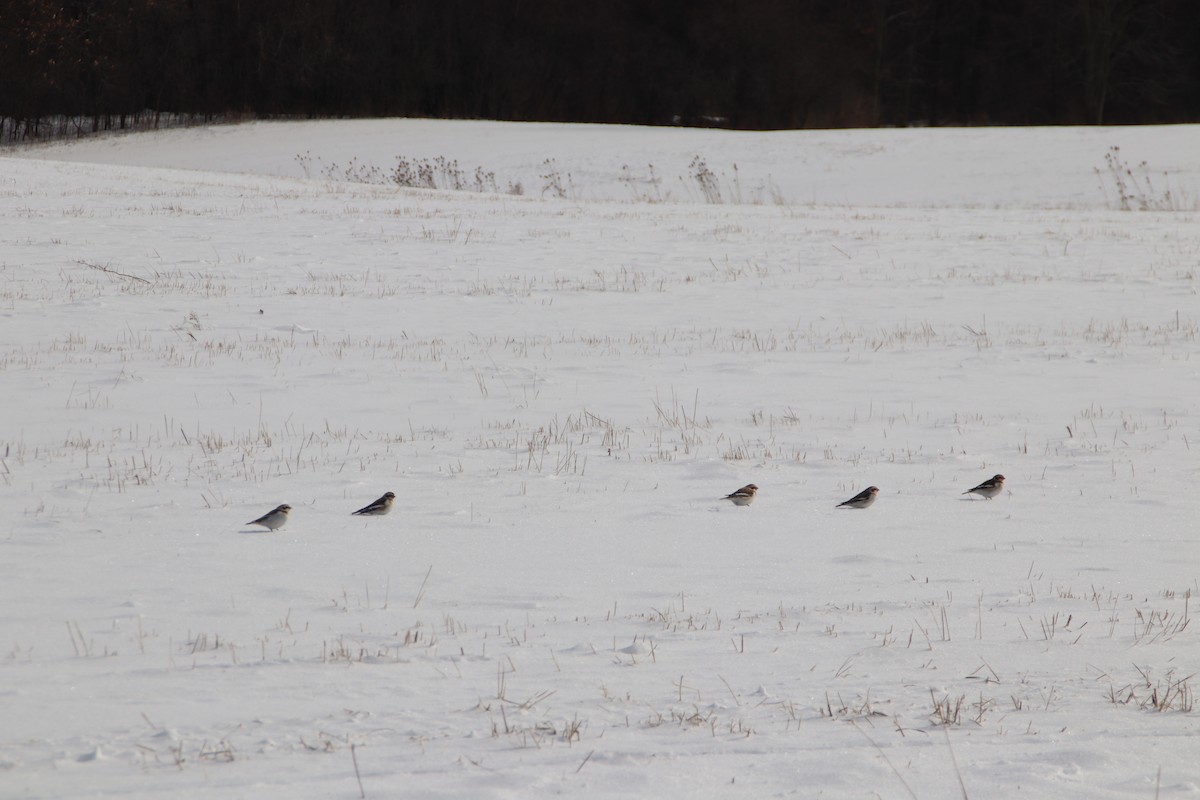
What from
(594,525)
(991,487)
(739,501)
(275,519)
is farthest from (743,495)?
(275,519)

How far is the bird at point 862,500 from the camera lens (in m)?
6.97

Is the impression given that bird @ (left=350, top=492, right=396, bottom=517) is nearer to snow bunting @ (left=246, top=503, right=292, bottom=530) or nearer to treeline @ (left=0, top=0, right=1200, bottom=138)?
snow bunting @ (left=246, top=503, right=292, bottom=530)

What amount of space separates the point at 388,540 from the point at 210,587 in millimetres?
1065

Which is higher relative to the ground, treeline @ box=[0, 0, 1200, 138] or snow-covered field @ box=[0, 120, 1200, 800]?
treeline @ box=[0, 0, 1200, 138]

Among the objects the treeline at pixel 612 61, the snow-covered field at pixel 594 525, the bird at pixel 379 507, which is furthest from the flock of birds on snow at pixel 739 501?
the treeline at pixel 612 61

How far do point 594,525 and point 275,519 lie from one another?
170cm

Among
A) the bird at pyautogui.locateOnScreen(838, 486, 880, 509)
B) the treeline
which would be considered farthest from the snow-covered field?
the treeline

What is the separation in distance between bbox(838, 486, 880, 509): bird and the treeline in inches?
2050

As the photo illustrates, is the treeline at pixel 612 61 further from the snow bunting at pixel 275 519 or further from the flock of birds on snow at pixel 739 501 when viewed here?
the snow bunting at pixel 275 519

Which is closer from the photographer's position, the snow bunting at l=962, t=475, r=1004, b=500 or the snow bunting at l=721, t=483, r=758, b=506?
the snow bunting at l=721, t=483, r=758, b=506

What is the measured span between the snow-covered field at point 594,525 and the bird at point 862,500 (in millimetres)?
79

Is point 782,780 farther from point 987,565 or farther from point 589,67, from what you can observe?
point 589,67

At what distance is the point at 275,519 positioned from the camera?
641cm

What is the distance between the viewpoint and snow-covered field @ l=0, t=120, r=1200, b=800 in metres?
3.90
